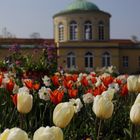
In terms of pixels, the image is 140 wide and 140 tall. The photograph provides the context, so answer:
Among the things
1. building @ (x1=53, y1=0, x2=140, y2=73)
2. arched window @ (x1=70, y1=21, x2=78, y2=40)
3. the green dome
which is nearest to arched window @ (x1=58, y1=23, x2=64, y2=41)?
building @ (x1=53, y1=0, x2=140, y2=73)

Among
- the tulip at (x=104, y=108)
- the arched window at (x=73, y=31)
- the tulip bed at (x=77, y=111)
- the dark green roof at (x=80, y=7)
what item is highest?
the dark green roof at (x=80, y=7)

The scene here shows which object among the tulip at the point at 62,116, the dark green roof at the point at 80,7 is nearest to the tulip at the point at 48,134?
the tulip at the point at 62,116

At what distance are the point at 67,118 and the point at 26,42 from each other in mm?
48921

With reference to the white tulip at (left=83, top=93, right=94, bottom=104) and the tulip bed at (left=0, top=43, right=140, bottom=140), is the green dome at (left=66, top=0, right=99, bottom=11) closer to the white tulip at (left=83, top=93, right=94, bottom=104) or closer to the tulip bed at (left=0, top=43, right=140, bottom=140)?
the tulip bed at (left=0, top=43, right=140, bottom=140)

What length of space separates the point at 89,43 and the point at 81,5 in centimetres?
542

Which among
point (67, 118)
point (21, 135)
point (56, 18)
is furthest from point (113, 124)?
point (56, 18)

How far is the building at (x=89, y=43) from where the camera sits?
5069 cm

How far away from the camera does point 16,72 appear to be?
8570mm

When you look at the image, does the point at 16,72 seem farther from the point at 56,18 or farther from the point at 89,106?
the point at 56,18

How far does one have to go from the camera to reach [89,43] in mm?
51062

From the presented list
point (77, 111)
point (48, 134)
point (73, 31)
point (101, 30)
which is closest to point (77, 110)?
point (77, 111)

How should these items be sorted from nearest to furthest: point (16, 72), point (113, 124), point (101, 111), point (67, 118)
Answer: point (67, 118), point (101, 111), point (113, 124), point (16, 72)

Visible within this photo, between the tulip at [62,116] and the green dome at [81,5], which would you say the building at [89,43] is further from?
the tulip at [62,116]

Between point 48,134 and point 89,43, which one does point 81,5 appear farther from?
point 48,134
